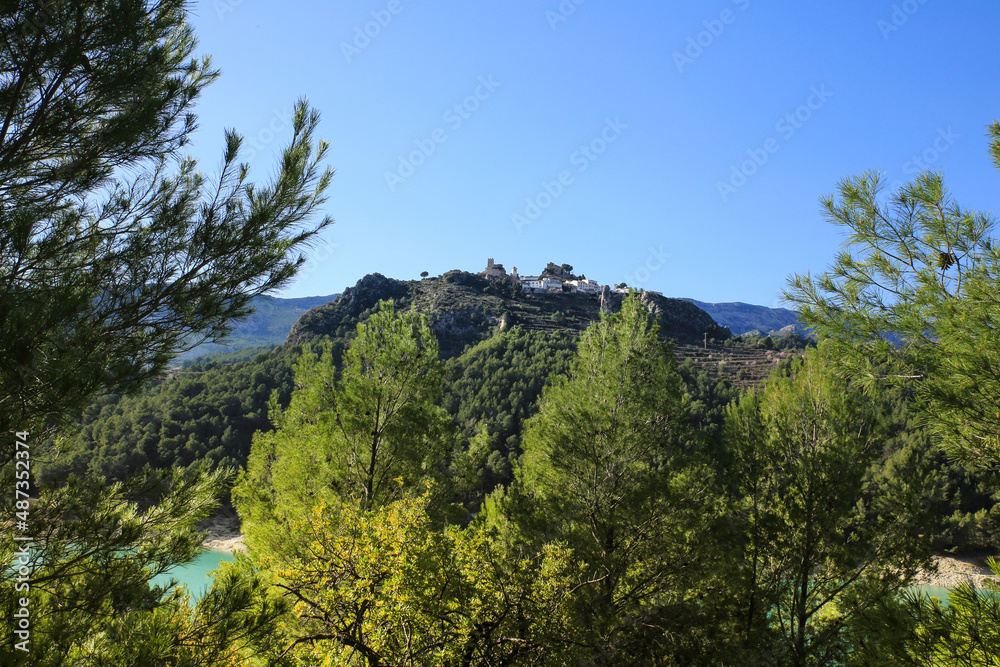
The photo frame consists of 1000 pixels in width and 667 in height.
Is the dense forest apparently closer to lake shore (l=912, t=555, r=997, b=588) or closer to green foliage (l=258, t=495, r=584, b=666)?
green foliage (l=258, t=495, r=584, b=666)

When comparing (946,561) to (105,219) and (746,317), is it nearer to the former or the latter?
(105,219)

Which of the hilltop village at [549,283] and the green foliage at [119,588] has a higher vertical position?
the hilltop village at [549,283]

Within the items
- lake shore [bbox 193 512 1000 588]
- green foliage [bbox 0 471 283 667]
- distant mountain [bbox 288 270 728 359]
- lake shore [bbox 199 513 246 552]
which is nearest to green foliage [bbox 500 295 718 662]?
green foliage [bbox 0 471 283 667]

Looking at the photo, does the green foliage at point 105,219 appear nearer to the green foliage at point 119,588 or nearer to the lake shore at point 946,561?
the green foliage at point 119,588

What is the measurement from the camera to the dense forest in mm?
2418

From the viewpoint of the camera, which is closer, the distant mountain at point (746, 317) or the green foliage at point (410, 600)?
the green foliage at point (410, 600)

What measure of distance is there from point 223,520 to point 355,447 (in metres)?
30.7

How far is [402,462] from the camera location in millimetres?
6836

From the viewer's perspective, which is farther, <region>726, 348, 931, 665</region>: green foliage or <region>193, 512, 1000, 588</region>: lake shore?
<region>193, 512, 1000, 588</region>: lake shore

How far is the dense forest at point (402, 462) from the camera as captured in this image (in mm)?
2418

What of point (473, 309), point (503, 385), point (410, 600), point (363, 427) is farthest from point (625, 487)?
point (473, 309)

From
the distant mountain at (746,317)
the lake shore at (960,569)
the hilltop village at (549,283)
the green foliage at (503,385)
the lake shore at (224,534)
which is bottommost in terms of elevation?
the lake shore at (224,534)

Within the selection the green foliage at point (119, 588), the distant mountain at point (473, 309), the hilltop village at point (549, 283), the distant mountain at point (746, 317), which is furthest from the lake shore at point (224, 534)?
the distant mountain at point (746, 317)

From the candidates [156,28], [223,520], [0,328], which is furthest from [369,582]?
[223,520]
